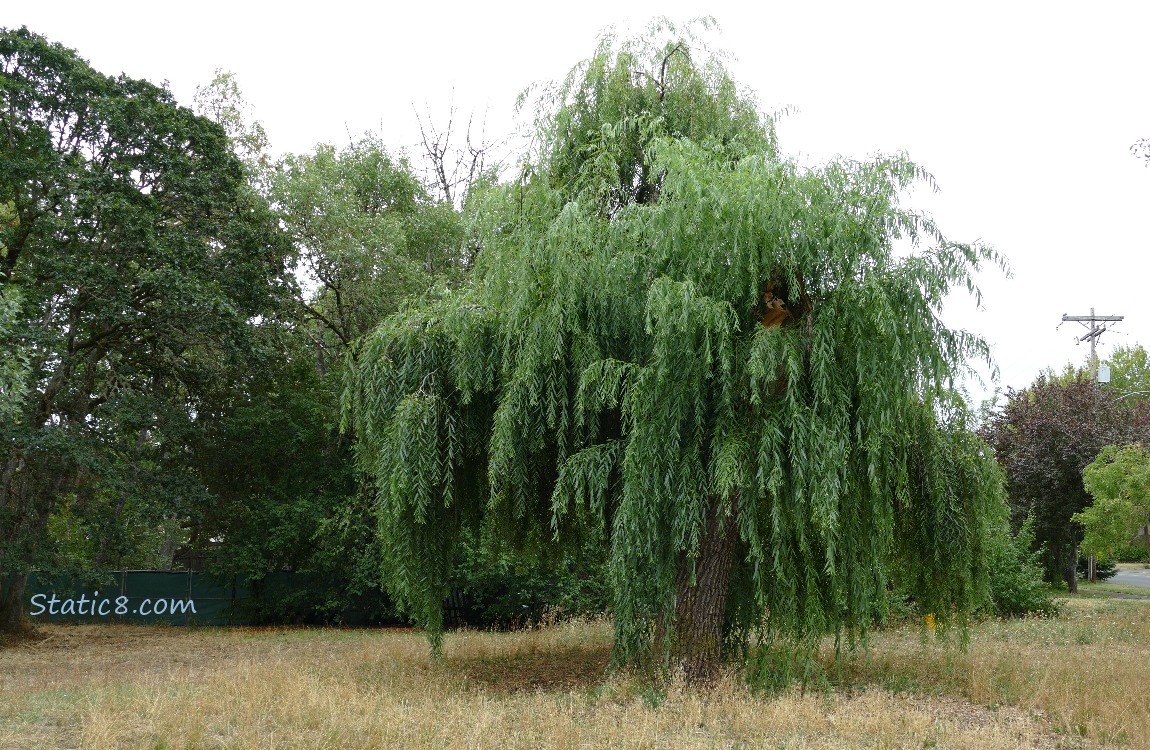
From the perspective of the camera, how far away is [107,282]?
14.7 meters

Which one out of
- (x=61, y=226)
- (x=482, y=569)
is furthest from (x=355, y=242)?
(x=482, y=569)

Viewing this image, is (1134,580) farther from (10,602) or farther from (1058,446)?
(10,602)

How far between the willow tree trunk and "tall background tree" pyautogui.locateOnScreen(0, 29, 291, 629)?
10.1 meters

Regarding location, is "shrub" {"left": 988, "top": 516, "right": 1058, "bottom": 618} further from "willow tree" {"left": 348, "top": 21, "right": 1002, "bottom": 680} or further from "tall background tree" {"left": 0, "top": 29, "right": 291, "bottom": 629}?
"tall background tree" {"left": 0, "top": 29, "right": 291, "bottom": 629}

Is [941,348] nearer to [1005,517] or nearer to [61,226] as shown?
[1005,517]

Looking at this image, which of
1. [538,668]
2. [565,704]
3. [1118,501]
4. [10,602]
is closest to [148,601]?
[10,602]

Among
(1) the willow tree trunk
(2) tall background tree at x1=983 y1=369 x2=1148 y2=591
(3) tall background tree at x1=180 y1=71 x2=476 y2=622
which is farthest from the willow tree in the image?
(2) tall background tree at x1=983 y1=369 x2=1148 y2=591

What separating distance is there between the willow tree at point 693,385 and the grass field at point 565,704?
782 millimetres

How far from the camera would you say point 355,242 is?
18.9 metres

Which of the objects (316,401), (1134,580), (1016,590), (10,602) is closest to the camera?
(10,602)

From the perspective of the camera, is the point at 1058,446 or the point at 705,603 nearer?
the point at 705,603

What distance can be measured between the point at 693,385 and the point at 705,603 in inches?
95.0

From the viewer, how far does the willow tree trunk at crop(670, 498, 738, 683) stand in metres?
8.73

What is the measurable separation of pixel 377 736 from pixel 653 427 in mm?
3387
